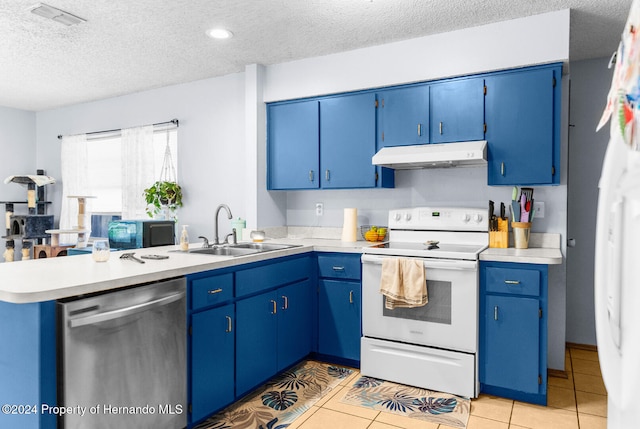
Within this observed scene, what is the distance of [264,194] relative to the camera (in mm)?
3869

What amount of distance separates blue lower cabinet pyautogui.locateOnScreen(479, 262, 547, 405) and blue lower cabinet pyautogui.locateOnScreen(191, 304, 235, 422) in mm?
1535

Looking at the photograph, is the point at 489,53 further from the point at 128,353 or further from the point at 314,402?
the point at 128,353

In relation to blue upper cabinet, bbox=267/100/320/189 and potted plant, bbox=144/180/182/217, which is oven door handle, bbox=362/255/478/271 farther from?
potted plant, bbox=144/180/182/217

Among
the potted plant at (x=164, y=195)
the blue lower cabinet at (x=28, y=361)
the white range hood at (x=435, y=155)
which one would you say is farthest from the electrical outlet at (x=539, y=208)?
the potted plant at (x=164, y=195)

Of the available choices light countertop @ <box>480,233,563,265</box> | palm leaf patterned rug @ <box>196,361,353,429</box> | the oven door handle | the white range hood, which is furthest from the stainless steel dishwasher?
light countertop @ <box>480,233,563,265</box>

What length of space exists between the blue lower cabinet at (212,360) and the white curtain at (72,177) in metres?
3.57

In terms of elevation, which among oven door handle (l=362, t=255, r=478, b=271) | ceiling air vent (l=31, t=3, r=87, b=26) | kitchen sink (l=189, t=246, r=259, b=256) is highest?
ceiling air vent (l=31, t=3, r=87, b=26)

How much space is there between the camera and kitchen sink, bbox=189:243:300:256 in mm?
3000

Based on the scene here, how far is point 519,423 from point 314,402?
1156 mm

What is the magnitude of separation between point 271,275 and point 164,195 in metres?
2.02

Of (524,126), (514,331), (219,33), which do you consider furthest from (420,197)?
(219,33)

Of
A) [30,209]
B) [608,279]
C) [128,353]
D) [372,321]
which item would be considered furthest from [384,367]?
[30,209]

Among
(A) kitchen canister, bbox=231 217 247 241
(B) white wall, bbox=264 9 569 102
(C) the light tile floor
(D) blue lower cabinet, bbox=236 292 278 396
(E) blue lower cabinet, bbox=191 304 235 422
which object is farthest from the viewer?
(A) kitchen canister, bbox=231 217 247 241

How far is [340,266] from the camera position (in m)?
3.14
